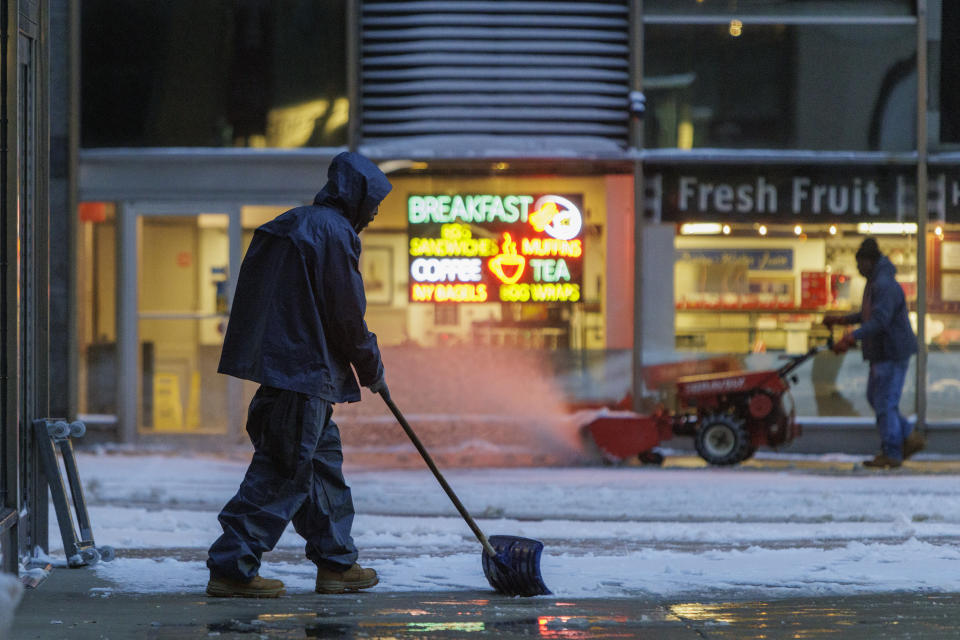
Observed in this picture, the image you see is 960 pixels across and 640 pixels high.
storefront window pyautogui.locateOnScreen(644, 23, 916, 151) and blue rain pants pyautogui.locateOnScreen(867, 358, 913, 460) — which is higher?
storefront window pyautogui.locateOnScreen(644, 23, 916, 151)

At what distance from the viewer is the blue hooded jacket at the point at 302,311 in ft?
17.8

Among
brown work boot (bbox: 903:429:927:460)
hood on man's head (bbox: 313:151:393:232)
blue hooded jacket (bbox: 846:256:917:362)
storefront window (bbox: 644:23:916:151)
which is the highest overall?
storefront window (bbox: 644:23:916:151)

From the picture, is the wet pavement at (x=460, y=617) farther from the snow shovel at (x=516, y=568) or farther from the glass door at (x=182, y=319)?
the glass door at (x=182, y=319)

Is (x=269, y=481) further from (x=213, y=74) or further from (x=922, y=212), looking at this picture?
(x=922, y=212)

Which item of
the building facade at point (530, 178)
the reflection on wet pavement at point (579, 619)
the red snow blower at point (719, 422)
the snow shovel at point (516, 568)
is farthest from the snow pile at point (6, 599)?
the building facade at point (530, 178)

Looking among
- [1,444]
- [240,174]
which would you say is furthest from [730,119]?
[1,444]

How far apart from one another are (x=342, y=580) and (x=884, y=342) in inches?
264

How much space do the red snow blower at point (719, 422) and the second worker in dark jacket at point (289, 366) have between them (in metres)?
5.51

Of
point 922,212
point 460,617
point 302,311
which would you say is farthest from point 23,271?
point 922,212

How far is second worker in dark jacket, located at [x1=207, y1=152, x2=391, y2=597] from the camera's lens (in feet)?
17.7

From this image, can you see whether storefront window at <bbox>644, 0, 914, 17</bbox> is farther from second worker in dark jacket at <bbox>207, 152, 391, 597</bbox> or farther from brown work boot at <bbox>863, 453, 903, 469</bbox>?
second worker in dark jacket at <bbox>207, 152, 391, 597</bbox>

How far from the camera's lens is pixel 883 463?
10.9 meters

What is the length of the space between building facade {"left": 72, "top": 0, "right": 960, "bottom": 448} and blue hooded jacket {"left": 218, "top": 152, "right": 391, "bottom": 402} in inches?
241

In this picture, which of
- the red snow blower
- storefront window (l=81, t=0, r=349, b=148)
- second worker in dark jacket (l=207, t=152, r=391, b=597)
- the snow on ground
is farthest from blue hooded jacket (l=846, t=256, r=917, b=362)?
second worker in dark jacket (l=207, t=152, r=391, b=597)
